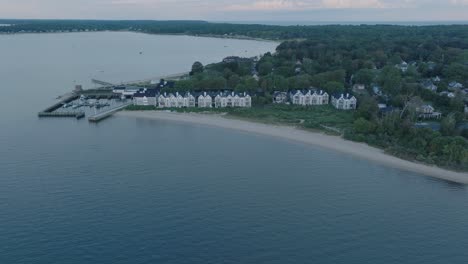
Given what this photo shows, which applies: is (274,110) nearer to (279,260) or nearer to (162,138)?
(162,138)

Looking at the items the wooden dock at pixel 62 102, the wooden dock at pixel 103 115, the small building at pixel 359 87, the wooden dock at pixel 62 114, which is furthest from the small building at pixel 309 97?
the wooden dock at pixel 62 102

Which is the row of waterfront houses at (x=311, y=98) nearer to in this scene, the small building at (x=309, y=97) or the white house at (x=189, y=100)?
the small building at (x=309, y=97)

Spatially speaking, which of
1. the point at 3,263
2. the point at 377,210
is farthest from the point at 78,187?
the point at 377,210

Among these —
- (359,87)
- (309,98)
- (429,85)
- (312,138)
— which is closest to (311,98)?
(309,98)

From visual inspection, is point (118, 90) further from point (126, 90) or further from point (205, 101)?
point (205, 101)

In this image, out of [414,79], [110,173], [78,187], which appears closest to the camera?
[78,187]

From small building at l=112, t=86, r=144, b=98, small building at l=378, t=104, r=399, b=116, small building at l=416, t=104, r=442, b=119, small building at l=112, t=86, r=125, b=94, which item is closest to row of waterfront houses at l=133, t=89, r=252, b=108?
small building at l=112, t=86, r=144, b=98

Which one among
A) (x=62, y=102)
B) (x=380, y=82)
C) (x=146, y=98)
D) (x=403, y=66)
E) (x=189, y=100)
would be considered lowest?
(x=62, y=102)

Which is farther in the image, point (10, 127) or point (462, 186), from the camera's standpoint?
point (10, 127)
